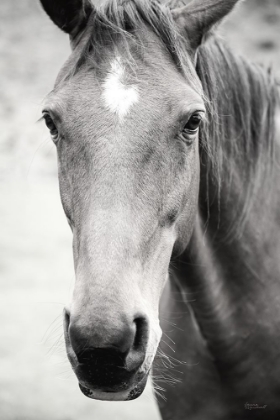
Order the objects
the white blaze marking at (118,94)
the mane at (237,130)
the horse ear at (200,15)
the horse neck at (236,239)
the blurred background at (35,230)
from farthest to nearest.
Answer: the blurred background at (35,230) < the horse neck at (236,239) < the mane at (237,130) < the horse ear at (200,15) < the white blaze marking at (118,94)

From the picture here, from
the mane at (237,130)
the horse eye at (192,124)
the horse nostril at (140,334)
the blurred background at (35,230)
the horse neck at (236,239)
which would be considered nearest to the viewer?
the horse nostril at (140,334)

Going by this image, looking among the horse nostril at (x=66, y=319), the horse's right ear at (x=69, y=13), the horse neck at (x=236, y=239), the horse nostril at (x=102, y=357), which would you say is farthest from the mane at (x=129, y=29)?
the horse nostril at (x=102, y=357)

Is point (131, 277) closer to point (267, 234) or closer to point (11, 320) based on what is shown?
point (267, 234)

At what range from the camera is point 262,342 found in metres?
2.71

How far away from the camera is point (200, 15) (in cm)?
237

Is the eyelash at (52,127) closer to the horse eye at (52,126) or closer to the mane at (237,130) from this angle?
the horse eye at (52,126)

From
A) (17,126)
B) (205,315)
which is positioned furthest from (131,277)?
(17,126)

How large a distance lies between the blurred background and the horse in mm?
402

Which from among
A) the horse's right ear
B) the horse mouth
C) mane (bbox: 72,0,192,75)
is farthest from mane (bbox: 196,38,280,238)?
the horse mouth

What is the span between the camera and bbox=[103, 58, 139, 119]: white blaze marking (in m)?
1.98

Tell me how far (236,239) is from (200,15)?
1.18m

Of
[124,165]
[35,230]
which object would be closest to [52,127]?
[124,165]

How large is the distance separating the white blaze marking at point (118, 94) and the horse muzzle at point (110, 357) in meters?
0.80

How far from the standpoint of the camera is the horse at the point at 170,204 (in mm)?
1783
